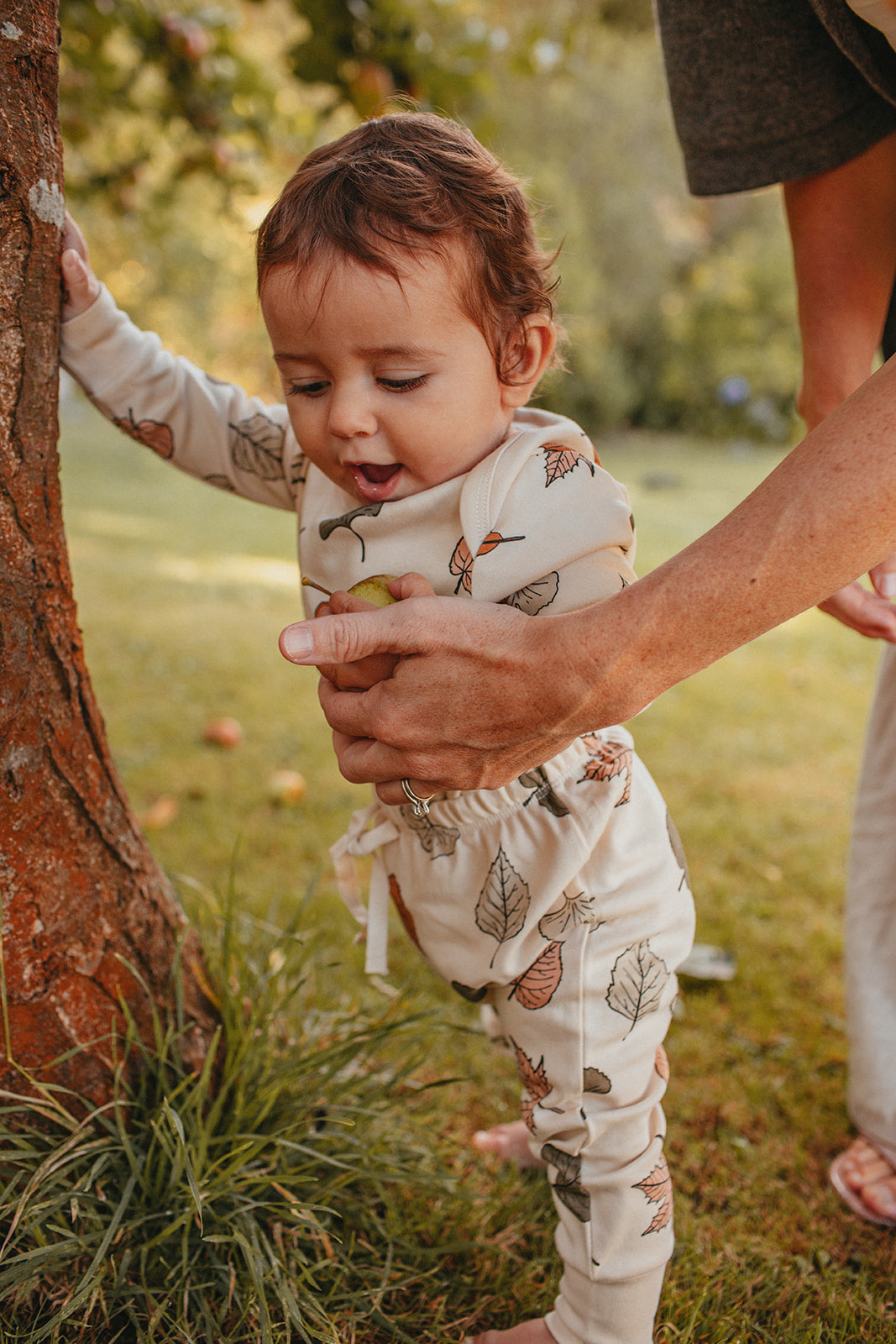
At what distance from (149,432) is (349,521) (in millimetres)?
455

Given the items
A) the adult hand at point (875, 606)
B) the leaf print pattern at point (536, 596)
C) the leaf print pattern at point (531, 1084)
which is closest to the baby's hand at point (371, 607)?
the leaf print pattern at point (536, 596)

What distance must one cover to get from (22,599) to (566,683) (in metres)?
0.75

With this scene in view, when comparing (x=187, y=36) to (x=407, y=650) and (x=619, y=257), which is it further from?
(x=619, y=257)

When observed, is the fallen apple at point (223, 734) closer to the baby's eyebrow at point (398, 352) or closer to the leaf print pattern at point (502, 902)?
the leaf print pattern at point (502, 902)

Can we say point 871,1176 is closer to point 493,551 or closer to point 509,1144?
point 509,1144

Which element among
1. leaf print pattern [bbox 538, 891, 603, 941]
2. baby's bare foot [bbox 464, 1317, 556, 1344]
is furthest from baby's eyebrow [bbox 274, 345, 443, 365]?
baby's bare foot [bbox 464, 1317, 556, 1344]

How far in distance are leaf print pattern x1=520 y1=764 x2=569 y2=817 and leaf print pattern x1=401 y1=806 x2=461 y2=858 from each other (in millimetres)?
126

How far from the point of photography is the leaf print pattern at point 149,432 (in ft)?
5.09

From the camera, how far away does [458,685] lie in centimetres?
114

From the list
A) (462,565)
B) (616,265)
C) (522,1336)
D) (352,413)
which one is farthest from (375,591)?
(616,265)

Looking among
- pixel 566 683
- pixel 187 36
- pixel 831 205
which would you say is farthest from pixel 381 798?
pixel 187 36

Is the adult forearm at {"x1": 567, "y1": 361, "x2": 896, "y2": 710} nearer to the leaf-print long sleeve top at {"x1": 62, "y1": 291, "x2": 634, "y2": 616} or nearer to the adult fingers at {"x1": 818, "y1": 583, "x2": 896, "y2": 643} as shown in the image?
the leaf-print long sleeve top at {"x1": 62, "y1": 291, "x2": 634, "y2": 616}

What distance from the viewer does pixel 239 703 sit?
4230 millimetres

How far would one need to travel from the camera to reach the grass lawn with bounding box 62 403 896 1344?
5.03ft
